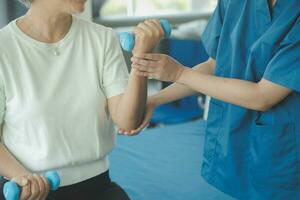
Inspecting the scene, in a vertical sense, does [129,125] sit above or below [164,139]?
above

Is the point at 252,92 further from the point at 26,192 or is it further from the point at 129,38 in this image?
the point at 26,192

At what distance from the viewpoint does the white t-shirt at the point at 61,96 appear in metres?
1.21

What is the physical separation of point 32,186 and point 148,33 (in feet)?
1.44

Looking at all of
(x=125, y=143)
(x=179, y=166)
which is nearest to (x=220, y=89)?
(x=179, y=166)

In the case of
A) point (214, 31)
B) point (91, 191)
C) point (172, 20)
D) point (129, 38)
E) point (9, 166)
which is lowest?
point (172, 20)

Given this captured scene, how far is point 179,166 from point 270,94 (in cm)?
116

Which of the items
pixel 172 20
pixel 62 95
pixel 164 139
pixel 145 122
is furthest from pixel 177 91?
pixel 172 20

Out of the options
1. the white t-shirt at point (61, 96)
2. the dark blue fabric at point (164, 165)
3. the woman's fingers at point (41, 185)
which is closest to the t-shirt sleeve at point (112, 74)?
the white t-shirt at point (61, 96)

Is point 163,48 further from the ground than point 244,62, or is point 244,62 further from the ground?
point 244,62

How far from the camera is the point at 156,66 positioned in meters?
1.15

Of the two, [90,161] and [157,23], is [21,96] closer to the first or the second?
[90,161]

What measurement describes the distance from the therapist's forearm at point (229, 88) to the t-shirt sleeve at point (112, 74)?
0.62 feet

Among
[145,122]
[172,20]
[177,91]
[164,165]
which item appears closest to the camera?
[145,122]

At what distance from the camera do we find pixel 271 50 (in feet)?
3.80
